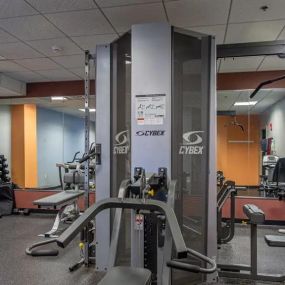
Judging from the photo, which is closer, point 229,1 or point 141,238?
point 141,238

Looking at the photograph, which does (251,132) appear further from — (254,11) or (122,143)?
(122,143)

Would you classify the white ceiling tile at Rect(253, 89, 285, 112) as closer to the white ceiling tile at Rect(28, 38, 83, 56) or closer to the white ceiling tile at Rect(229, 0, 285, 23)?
the white ceiling tile at Rect(229, 0, 285, 23)

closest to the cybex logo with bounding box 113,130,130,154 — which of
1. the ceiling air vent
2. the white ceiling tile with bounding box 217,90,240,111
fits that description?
the white ceiling tile with bounding box 217,90,240,111

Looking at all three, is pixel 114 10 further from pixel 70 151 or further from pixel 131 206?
pixel 70 151

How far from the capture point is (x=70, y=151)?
855 cm

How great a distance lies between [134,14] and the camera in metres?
3.27

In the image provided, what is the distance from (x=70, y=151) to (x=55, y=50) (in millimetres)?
4581

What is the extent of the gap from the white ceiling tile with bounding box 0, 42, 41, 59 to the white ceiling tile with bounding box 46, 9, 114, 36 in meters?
0.88

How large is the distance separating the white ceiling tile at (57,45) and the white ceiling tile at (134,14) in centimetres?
88

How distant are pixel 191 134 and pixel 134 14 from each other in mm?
1527

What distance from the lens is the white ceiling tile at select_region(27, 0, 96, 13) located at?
9.68 ft

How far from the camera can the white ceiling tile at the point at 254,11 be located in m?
2.96

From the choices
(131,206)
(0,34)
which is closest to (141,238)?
(131,206)

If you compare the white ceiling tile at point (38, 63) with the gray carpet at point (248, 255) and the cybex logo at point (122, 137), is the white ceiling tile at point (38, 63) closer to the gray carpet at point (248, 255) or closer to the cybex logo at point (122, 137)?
the cybex logo at point (122, 137)
